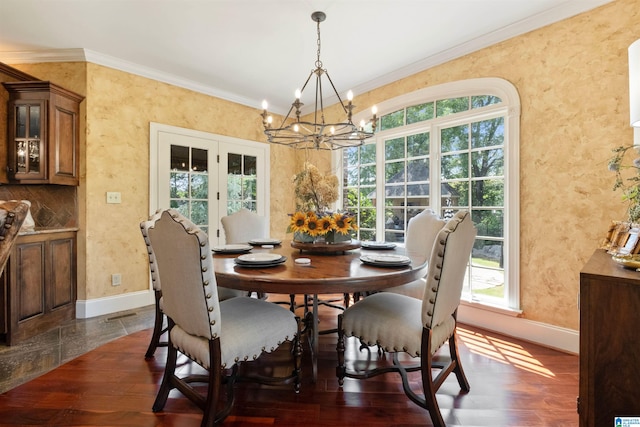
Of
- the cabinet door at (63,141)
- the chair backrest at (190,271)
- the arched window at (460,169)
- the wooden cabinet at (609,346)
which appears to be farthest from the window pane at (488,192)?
the cabinet door at (63,141)

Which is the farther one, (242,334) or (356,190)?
(356,190)

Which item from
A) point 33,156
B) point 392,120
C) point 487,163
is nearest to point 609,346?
point 487,163

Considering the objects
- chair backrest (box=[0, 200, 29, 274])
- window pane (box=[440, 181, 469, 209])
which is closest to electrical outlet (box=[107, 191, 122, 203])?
chair backrest (box=[0, 200, 29, 274])

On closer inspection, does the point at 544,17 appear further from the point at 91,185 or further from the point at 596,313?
the point at 91,185

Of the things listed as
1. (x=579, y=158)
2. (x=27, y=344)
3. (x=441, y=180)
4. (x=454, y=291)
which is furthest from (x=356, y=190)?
(x=27, y=344)

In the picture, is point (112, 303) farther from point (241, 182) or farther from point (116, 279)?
point (241, 182)

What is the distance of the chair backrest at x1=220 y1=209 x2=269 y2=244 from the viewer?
287cm

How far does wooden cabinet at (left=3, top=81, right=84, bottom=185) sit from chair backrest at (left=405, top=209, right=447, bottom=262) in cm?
338

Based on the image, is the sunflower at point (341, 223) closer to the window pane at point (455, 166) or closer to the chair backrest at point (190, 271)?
the chair backrest at point (190, 271)

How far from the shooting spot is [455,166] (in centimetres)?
307

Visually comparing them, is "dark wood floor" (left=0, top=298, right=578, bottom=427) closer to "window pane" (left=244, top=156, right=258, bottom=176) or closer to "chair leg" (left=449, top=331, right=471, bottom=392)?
"chair leg" (left=449, top=331, right=471, bottom=392)

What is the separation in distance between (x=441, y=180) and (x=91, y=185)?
12.1 feet

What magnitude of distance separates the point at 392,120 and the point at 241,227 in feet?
7.29

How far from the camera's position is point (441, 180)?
3168 mm
